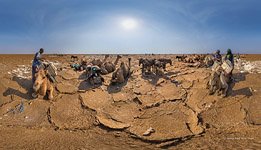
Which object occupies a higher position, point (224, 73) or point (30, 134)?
point (224, 73)

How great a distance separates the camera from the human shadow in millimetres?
13522

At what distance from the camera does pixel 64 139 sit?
34.4 feet

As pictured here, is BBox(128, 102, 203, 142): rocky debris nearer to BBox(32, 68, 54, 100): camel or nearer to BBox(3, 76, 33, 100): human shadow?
BBox(32, 68, 54, 100): camel

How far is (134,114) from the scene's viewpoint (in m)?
12.5

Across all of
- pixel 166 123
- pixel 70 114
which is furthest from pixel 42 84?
pixel 166 123

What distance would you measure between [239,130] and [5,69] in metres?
12.3

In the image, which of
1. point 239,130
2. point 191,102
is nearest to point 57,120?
point 191,102

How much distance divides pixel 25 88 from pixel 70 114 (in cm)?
311

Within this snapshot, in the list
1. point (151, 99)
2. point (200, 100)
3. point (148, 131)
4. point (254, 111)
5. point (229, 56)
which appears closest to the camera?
point (148, 131)

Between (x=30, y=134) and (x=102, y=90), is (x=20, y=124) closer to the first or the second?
(x=30, y=134)

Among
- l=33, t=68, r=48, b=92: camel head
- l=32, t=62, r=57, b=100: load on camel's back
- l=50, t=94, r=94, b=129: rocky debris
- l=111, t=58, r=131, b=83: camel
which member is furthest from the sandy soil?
l=33, t=68, r=48, b=92: camel head

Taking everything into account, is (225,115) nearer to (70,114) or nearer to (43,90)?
(70,114)

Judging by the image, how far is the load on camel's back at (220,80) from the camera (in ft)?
43.6

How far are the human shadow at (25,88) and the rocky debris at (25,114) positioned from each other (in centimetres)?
57
